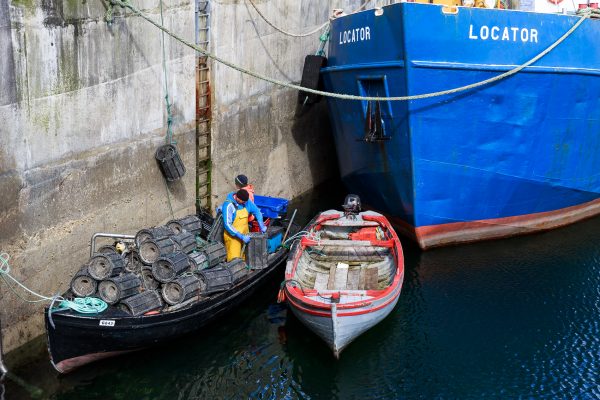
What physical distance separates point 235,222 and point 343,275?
1.56 m

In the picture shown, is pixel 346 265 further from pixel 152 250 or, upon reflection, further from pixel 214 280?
pixel 152 250

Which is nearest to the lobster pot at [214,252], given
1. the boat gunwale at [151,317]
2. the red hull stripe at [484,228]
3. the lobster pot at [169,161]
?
the boat gunwale at [151,317]

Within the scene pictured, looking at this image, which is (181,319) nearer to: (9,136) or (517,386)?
(9,136)

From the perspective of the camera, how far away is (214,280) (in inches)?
340

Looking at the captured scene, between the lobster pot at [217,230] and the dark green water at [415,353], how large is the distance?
1021 millimetres

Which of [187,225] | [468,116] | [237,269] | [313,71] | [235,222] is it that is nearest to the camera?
[237,269]

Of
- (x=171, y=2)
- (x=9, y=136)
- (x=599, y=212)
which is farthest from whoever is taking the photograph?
(x=599, y=212)

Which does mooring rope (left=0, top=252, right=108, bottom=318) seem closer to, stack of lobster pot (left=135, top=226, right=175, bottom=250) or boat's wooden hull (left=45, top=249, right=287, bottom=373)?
boat's wooden hull (left=45, top=249, right=287, bottom=373)

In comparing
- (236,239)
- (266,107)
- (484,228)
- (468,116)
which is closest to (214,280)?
(236,239)

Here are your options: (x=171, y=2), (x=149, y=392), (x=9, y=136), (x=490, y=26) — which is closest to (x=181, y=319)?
(x=149, y=392)

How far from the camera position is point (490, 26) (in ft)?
34.2

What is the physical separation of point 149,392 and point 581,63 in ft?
26.2

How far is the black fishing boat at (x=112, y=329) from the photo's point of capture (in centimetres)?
744

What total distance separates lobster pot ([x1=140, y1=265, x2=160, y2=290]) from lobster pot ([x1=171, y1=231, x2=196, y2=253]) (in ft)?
1.86
